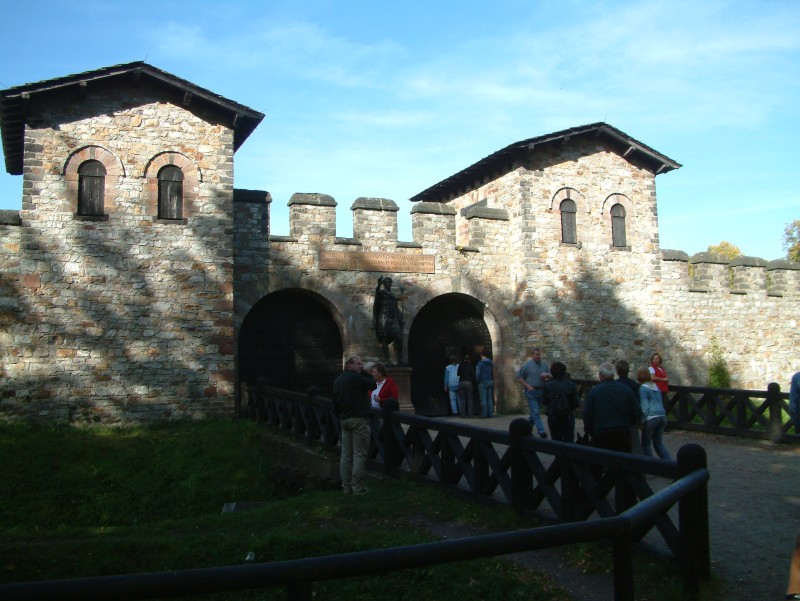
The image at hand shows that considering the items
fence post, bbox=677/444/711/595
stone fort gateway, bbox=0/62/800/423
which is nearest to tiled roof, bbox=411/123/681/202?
stone fort gateway, bbox=0/62/800/423

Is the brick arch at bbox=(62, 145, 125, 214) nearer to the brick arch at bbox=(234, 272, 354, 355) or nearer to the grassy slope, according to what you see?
the brick arch at bbox=(234, 272, 354, 355)

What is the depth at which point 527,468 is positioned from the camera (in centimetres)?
725

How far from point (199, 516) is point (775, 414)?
9239mm

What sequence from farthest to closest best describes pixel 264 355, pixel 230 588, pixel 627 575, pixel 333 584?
pixel 264 355, pixel 333 584, pixel 627 575, pixel 230 588

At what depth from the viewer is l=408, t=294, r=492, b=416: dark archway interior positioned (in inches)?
704

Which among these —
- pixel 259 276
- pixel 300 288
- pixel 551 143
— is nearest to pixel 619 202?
pixel 551 143

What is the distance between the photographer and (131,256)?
569 inches

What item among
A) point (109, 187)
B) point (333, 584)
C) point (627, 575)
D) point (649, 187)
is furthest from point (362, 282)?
point (627, 575)

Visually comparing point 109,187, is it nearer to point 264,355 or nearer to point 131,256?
point 131,256

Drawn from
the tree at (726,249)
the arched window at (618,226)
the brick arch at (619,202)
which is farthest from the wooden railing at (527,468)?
the tree at (726,249)

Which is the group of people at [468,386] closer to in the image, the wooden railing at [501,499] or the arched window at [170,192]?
the wooden railing at [501,499]

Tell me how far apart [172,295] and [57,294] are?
203 centimetres

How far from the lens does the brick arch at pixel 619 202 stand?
19250 mm

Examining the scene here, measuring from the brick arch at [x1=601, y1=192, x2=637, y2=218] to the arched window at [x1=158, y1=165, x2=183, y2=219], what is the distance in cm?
1039
